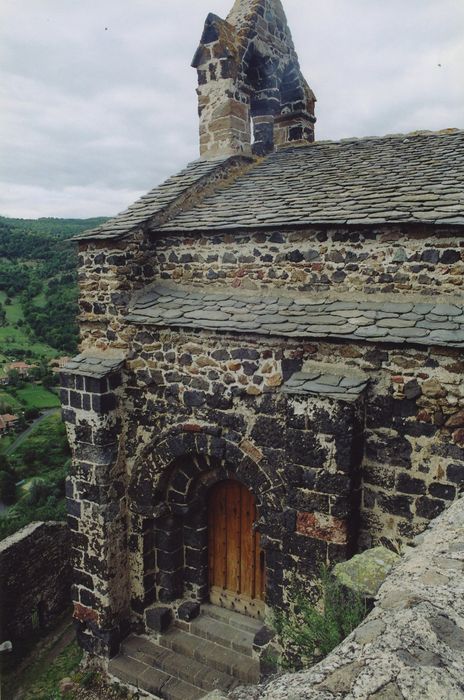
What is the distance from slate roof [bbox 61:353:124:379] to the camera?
629 centimetres

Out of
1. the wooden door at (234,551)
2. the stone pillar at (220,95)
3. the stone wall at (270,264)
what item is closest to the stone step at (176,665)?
the wooden door at (234,551)

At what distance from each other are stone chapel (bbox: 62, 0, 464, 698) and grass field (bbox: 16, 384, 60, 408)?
21.8m

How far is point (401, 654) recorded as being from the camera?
1.46 m

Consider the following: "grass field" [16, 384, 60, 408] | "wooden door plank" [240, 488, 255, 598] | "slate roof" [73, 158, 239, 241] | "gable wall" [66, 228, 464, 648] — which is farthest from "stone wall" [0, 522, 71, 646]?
"grass field" [16, 384, 60, 408]

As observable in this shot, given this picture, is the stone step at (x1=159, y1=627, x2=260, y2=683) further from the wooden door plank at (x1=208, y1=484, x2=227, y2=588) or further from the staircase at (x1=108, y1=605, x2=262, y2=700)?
the wooden door plank at (x1=208, y1=484, x2=227, y2=588)

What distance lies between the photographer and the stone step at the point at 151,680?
19.9 ft

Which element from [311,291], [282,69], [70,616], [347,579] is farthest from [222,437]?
[282,69]

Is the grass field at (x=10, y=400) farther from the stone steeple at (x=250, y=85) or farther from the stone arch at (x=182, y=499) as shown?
the stone arch at (x=182, y=499)

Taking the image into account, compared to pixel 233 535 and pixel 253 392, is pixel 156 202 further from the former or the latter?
pixel 233 535

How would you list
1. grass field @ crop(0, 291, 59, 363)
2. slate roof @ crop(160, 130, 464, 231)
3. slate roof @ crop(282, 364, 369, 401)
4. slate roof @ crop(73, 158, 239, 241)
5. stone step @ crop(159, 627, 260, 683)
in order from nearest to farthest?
slate roof @ crop(282, 364, 369, 401) < slate roof @ crop(160, 130, 464, 231) < stone step @ crop(159, 627, 260, 683) < slate roof @ crop(73, 158, 239, 241) < grass field @ crop(0, 291, 59, 363)

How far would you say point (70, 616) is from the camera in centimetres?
817

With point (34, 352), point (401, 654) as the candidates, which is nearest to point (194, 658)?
point (401, 654)

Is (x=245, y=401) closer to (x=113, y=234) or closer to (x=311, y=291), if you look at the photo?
(x=311, y=291)

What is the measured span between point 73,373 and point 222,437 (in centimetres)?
210
